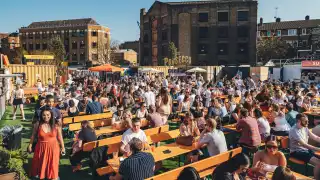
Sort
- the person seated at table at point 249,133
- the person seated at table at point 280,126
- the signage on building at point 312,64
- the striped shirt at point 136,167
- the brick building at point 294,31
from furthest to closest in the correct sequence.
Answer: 1. the brick building at point 294,31
2. the signage on building at point 312,64
3. the person seated at table at point 280,126
4. the person seated at table at point 249,133
5. the striped shirt at point 136,167

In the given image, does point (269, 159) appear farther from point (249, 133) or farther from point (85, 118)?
point (85, 118)

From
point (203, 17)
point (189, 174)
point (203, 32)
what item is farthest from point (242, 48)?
point (189, 174)

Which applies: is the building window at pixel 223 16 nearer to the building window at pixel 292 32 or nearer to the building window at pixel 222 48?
the building window at pixel 222 48

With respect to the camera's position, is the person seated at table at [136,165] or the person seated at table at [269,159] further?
the person seated at table at [269,159]

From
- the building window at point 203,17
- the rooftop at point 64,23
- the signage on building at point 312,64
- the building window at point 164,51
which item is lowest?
the signage on building at point 312,64

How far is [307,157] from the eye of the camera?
690 cm

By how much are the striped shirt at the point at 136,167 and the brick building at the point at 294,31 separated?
215 ft

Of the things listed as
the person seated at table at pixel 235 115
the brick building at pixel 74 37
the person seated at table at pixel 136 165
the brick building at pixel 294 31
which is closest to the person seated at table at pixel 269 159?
the person seated at table at pixel 136 165

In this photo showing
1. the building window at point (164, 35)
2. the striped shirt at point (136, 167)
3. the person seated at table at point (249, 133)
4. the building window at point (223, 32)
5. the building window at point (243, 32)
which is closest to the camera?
the striped shirt at point (136, 167)

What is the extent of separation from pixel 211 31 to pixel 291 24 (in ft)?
82.4

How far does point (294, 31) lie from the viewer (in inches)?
2618

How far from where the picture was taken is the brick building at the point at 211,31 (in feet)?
170

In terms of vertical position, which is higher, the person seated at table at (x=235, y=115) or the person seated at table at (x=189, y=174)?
the person seated at table at (x=235, y=115)

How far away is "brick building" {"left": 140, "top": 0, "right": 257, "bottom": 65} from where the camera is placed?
5178 centimetres
